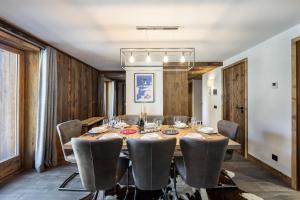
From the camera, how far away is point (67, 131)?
8.47 ft

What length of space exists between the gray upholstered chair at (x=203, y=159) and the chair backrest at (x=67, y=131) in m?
1.63

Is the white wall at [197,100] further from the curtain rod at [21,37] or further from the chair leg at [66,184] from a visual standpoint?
the curtain rod at [21,37]

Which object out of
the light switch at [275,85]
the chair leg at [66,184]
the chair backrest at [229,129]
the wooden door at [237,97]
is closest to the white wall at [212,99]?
the wooden door at [237,97]

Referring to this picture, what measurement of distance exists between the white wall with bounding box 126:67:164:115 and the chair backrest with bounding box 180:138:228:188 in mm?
3117

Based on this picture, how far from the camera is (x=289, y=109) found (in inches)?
104

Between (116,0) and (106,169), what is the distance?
66.4 inches

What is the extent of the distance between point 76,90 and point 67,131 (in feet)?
7.37

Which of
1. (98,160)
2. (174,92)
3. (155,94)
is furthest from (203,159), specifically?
(174,92)

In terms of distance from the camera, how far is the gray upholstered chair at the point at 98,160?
1.66 metres

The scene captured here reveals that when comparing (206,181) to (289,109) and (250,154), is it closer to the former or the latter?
(289,109)

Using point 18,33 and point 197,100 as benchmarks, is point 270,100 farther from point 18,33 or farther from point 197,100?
point 197,100

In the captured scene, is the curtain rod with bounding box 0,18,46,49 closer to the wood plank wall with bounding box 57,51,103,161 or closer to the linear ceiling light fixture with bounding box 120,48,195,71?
the wood plank wall with bounding box 57,51,103,161

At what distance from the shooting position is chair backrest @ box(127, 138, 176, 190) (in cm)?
164

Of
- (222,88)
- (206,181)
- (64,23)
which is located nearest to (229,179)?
(206,181)
